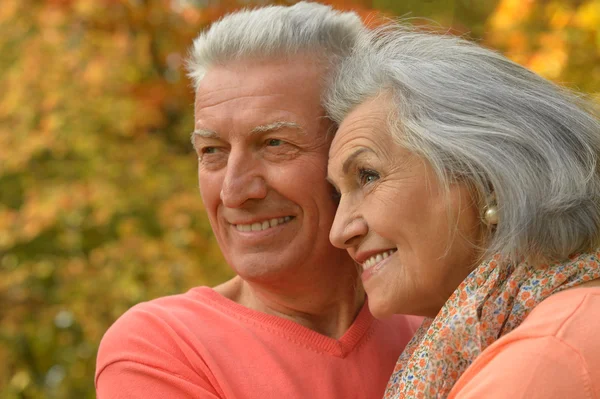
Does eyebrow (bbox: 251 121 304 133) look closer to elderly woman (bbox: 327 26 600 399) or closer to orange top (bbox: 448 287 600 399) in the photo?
elderly woman (bbox: 327 26 600 399)

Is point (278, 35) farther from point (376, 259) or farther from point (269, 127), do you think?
point (376, 259)

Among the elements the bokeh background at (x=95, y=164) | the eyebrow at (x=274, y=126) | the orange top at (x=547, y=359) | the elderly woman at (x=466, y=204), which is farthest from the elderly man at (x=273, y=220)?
the bokeh background at (x=95, y=164)

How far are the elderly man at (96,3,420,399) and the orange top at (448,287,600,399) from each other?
80 centimetres

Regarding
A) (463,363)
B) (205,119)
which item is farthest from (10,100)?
(463,363)

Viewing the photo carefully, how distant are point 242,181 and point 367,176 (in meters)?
0.42

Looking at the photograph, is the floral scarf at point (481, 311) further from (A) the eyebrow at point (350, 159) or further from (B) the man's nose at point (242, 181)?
(B) the man's nose at point (242, 181)

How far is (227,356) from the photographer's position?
2455 mm

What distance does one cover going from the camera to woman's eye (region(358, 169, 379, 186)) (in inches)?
91.7

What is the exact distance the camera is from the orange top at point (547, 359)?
5.47ft

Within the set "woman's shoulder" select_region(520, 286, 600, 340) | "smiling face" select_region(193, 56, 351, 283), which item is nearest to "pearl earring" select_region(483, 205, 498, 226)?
"woman's shoulder" select_region(520, 286, 600, 340)

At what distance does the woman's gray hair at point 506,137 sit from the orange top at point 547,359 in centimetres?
26

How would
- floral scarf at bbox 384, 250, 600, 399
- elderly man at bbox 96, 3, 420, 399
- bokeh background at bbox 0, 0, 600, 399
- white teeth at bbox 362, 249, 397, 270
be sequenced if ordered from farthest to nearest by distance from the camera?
bokeh background at bbox 0, 0, 600, 399 < elderly man at bbox 96, 3, 420, 399 < white teeth at bbox 362, 249, 397, 270 < floral scarf at bbox 384, 250, 600, 399

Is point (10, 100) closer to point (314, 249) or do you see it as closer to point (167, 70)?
point (167, 70)

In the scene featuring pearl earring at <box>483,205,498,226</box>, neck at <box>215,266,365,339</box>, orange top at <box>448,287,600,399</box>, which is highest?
pearl earring at <box>483,205,498,226</box>
